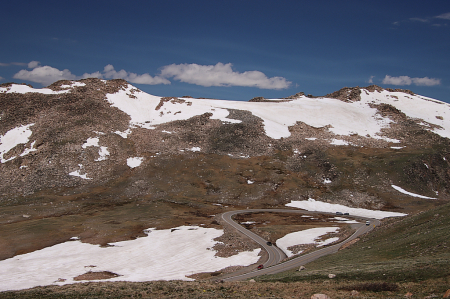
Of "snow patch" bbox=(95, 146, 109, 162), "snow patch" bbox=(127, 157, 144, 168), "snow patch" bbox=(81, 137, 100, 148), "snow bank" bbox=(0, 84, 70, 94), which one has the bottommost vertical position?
"snow patch" bbox=(127, 157, 144, 168)

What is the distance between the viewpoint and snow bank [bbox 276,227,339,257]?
179 ft

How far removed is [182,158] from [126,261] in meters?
70.7

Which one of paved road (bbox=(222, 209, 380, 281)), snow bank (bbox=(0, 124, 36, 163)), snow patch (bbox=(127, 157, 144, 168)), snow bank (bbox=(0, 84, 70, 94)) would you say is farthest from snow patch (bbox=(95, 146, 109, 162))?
paved road (bbox=(222, 209, 380, 281))

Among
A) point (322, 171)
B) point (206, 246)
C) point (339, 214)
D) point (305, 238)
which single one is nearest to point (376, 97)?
point (322, 171)

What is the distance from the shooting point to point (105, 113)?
13650 cm

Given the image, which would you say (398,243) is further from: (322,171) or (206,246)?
(322,171)

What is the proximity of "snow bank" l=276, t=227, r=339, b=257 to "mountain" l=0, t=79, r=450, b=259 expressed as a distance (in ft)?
78.5

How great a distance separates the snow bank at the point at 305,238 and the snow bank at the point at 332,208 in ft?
91.9

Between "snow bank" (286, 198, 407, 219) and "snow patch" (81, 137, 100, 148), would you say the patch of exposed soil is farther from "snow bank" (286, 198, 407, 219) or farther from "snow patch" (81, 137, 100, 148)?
"snow patch" (81, 137, 100, 148)

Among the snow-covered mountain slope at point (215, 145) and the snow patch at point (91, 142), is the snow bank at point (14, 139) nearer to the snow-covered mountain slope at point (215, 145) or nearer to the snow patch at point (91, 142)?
the snow-covered mountain slope at point (215, 145)

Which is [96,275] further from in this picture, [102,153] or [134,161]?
[102,153]

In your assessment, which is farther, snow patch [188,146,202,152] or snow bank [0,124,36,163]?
snow patch [188,146,202,152]

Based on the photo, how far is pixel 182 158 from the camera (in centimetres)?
11906

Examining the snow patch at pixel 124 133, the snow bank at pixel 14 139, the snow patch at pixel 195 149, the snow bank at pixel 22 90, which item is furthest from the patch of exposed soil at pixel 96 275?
the snow bank at pixel 22 90
